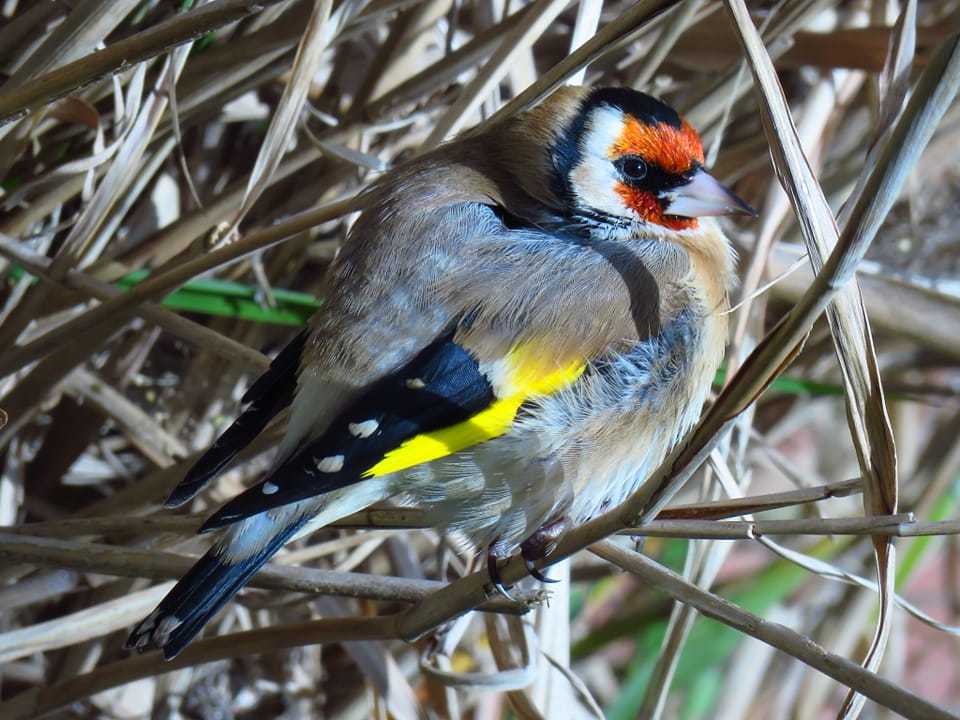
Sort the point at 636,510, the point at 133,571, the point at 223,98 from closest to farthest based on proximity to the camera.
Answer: the point at 636,510, the point at 133,571, the point at 223,98

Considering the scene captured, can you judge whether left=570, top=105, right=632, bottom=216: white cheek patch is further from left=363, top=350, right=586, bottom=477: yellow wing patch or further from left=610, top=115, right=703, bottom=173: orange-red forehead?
left=363, top=350, right=586, bottom=477: yellow wing patch

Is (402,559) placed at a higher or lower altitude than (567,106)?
lower

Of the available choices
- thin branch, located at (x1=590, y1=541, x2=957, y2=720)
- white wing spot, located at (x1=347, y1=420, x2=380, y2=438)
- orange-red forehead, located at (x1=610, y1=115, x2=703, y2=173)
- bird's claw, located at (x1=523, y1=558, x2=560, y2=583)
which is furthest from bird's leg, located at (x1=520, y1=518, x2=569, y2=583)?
orange-red forehead, located at (x1=610, y1=115, x2=703, y2=173)

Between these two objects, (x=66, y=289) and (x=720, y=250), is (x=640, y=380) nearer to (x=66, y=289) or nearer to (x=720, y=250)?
(x=720, y=250)

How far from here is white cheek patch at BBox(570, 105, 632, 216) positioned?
5.96ft

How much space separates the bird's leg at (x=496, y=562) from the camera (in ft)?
4.81

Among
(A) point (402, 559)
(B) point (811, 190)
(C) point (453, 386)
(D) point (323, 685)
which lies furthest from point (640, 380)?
(D) point (323, 685)

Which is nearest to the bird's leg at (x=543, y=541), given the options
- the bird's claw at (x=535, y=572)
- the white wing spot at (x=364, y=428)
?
the bird's claw at (x=535, y=572)

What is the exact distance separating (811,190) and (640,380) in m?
0.45

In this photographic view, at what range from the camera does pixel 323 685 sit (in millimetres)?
2283

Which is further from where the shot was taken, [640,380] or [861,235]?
[640,380]

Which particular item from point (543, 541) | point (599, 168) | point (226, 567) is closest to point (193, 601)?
point (226, 567)

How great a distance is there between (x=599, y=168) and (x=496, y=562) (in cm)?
64

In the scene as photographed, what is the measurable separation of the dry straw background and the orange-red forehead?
9cm
